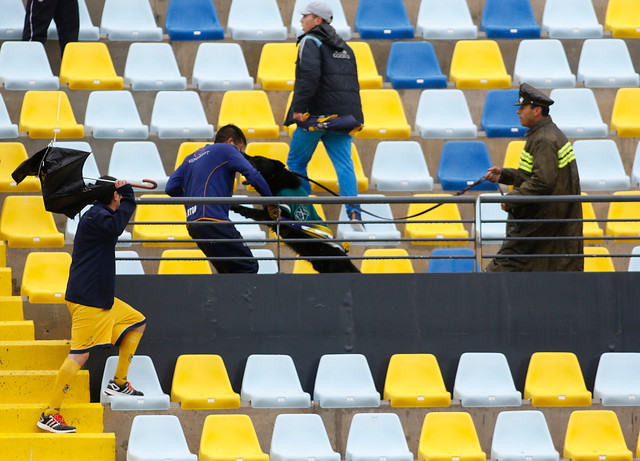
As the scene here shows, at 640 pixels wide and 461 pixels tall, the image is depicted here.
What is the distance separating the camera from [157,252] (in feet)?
31.0

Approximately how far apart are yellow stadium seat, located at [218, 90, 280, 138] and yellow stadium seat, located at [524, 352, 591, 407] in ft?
10.6

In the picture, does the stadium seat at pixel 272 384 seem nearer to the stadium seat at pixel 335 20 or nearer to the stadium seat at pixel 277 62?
the stadium seat at pixel 277 62

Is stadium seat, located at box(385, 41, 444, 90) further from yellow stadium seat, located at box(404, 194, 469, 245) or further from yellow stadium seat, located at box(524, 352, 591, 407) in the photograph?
yellow stadium seat, located at box(524, 352, 591, 407)

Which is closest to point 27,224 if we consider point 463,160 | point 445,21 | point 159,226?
point 159,226

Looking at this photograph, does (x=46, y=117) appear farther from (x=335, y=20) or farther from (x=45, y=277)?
(x=335, y=20)

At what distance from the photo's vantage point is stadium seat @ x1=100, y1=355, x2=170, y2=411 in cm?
789

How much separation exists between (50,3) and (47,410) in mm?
4843

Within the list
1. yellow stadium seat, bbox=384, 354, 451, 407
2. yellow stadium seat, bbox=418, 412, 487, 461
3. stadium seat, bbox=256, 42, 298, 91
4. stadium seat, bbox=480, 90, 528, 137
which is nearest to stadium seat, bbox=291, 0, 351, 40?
stadium seat, bbox=256, 42, 298, 91

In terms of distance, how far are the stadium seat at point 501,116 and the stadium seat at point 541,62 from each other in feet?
1.56

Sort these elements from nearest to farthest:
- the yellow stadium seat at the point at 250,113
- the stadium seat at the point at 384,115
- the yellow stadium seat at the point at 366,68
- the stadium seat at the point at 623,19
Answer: the yellow stadium seat at the point at 250,113, the stadium seat at the point at 384,115, the yellow stadium seat at the point at 366,68, the stadium seat at the point at 623,19

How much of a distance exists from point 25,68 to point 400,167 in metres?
3.46

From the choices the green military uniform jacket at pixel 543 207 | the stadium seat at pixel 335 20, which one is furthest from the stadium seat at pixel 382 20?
the green military uniform jacket at pixel 543 207

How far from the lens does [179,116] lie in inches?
416

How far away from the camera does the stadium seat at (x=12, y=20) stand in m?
11.6
